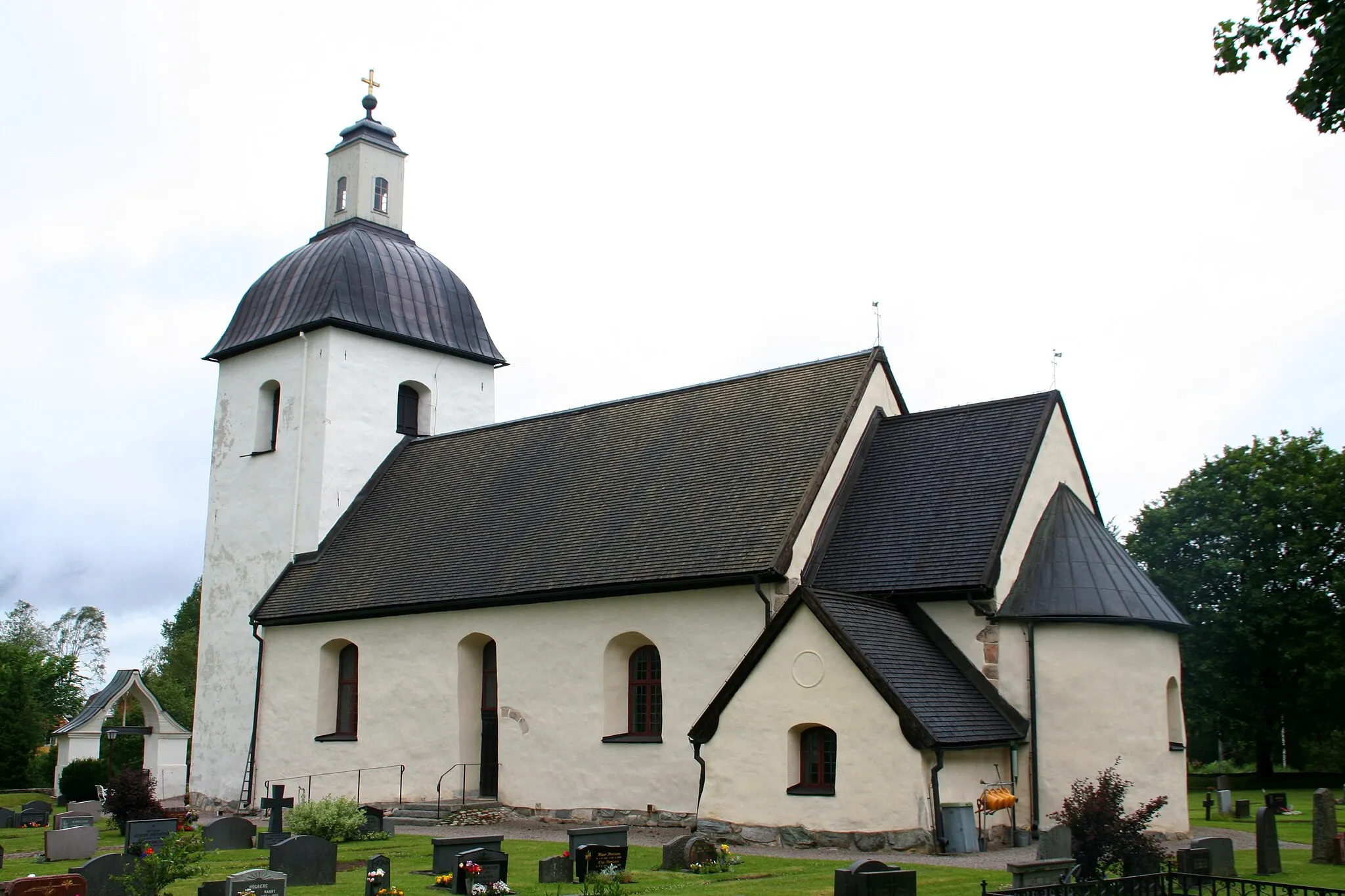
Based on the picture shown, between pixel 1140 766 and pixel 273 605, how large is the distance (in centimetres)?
1783

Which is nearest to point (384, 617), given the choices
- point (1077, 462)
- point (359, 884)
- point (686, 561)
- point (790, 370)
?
point (686, 561)

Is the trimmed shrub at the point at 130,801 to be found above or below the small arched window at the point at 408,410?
below

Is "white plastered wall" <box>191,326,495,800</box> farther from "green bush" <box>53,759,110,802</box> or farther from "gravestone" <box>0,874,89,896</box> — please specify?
"gravestone" <box>0,874,89,896</box>

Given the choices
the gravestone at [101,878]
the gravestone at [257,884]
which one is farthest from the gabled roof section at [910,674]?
the gravestone at [101,878]

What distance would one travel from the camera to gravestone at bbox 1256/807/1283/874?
14.5 meters

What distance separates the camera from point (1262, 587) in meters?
38.4

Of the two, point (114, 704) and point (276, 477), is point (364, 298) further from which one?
point (114, 704)

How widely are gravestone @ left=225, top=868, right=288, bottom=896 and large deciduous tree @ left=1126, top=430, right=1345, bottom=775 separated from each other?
3330 cm

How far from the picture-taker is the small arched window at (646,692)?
20.8 meters

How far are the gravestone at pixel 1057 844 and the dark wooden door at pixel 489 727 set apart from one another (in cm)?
1203

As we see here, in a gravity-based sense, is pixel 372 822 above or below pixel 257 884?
below

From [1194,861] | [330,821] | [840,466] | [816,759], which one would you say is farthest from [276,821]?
[1194,861]

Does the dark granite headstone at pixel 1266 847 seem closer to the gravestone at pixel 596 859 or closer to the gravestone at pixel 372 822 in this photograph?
the gravestone at pixel 596 859

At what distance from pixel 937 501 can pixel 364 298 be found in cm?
1548
